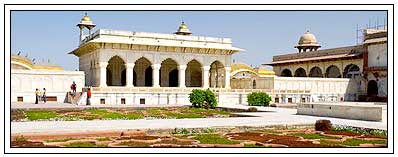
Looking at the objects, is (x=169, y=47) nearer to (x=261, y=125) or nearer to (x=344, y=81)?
(x=344, y=81)

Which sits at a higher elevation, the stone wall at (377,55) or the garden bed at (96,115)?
the stone wall at (377,55)

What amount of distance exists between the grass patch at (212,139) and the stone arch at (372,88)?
1016 inches

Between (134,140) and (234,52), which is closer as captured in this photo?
(134,140)

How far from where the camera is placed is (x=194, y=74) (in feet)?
115

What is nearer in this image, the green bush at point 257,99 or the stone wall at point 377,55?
the green bush at point 257,99

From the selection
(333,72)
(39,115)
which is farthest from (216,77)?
(39,115)

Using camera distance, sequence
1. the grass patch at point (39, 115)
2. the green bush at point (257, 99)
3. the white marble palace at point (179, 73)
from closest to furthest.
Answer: the grass patch at point (39, 115) → the green bush at point (257, 99) → the white marble palace at point (179, 73)

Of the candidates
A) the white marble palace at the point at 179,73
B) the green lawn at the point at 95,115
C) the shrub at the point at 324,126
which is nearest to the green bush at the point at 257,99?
the white marble palace at the point at 179,73

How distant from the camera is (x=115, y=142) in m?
8.59

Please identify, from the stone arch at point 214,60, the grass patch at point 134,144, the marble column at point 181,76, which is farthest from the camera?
the stone arch at point 214,60

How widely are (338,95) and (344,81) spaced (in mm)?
1229

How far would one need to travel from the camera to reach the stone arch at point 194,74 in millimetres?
33875

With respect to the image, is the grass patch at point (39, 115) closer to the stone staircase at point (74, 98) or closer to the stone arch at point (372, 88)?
the stone staircase at point (74, 98)
